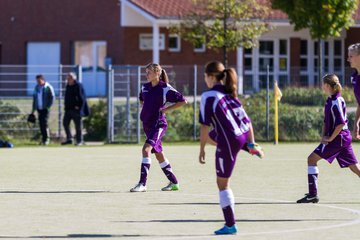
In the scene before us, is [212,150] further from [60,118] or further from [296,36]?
[296,36]

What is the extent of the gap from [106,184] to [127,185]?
40 cm

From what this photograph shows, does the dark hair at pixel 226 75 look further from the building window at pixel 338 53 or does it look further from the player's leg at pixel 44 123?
the building window at pixel 338 53

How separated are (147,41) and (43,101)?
21.4 meters

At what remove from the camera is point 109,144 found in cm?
2806

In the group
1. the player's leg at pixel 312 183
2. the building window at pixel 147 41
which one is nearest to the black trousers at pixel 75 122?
the player's leg at pixel 312 183

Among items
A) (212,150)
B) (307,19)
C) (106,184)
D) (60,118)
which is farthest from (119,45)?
(106,184)

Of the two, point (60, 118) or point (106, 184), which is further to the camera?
point (60, 118)

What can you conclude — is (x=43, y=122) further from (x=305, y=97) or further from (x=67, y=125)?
(x=305, y=97)

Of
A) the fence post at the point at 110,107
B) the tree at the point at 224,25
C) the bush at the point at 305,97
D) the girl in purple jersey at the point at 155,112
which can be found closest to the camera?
the girl in purple jersey at the point at 155,112

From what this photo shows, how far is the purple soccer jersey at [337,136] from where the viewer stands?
532 inches

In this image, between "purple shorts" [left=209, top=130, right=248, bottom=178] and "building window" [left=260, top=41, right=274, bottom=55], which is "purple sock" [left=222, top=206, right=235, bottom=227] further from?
"building window" [left=260, top=41, right=274, bottom=55]

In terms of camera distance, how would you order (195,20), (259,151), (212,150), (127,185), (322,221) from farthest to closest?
(195,20) < (212,150) < (127,185) < (322,221) < (259,151)

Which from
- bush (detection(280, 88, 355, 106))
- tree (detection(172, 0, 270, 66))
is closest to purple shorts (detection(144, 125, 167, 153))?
bush (detection(280, 88, 355, 106))

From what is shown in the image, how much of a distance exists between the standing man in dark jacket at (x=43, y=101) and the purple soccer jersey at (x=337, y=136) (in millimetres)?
14791
